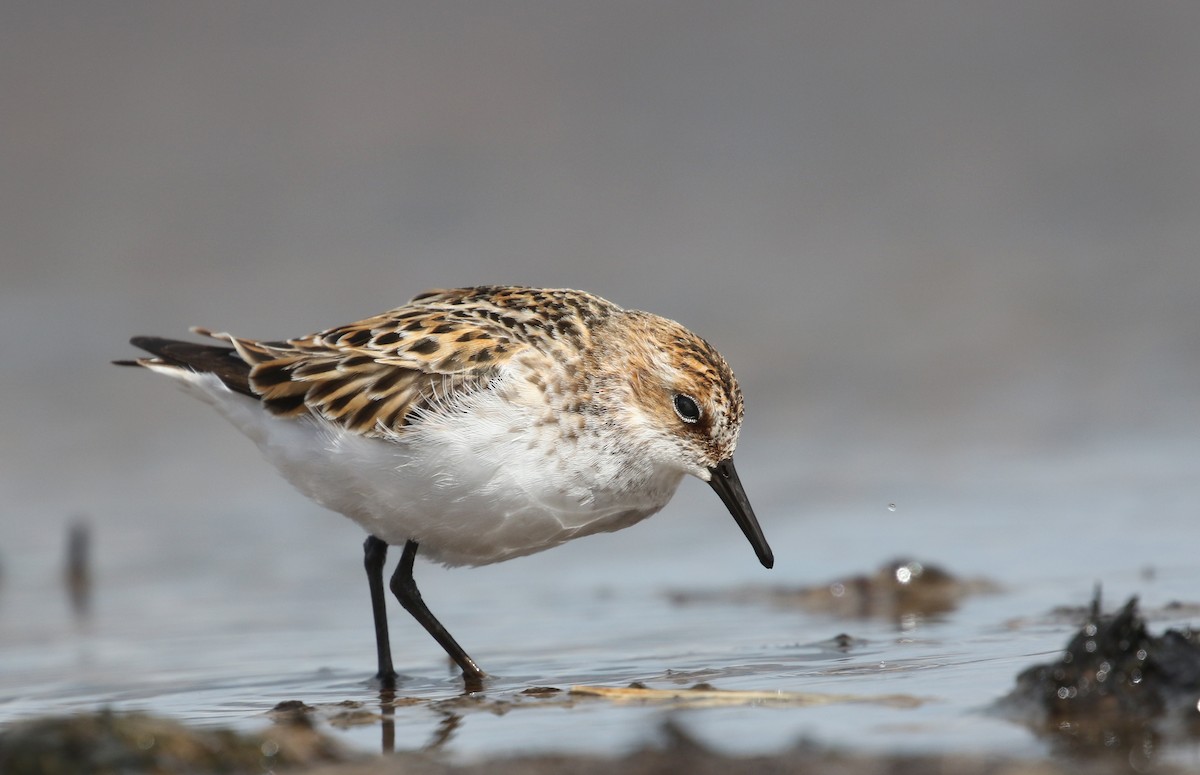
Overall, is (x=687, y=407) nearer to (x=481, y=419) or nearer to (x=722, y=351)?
(x=481, y=419)

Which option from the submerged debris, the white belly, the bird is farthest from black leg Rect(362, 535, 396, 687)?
the submerged debris

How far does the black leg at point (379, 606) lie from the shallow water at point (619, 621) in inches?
3.6

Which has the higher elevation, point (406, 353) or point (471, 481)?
point (406, 353)

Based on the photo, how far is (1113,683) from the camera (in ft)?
14.0

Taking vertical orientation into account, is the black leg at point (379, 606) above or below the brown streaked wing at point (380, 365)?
below

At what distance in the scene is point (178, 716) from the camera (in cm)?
527

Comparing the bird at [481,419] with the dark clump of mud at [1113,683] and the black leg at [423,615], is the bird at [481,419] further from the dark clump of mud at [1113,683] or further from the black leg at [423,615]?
the dark clump of mud at [1113,683]

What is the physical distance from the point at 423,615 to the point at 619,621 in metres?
1.05

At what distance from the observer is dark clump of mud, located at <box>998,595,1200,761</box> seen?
13.6 feet

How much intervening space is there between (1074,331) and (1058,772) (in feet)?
26.7

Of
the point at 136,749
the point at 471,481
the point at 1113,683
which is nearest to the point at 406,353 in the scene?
the point at 471,481

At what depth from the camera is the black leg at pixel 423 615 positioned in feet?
18.9

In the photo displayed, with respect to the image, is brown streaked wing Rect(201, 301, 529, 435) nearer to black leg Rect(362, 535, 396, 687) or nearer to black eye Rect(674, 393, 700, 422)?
black eye Rect(674, 393, 700, 422)

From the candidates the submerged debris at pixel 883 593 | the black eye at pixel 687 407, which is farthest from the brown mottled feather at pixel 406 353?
the submerged debris at pixel 883 593
